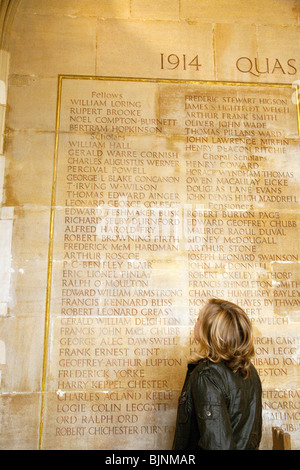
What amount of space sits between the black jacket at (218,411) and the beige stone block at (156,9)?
429 centimetres

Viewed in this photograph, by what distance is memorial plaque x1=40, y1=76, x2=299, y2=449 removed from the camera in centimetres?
445

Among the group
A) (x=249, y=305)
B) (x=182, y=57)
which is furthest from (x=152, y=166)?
(x=249, y=305)

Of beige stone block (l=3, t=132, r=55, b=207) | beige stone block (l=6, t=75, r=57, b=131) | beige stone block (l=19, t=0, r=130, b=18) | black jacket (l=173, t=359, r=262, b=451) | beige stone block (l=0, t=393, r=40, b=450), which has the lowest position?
beige stone block (l=0, t=393, r=40, b=450)

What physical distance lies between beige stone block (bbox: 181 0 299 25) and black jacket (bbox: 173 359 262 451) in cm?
435

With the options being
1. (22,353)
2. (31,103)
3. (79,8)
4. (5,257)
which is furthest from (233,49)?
(22,353)

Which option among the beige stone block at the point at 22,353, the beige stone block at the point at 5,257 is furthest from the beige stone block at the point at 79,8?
the beige stone block at the point at 22,353

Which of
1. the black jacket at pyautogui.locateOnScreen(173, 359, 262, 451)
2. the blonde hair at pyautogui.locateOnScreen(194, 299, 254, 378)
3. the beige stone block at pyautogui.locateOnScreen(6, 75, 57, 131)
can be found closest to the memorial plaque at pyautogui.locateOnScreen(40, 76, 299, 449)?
the beige stone block at pyautogui.locateOnScreen(6, 75, 57, 131)

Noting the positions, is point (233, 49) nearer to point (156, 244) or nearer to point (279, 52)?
point (279, 52)

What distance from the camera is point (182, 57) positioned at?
5375 mm

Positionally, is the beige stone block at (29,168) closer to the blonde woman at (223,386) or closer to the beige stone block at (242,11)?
the beige stone block at (242,11)

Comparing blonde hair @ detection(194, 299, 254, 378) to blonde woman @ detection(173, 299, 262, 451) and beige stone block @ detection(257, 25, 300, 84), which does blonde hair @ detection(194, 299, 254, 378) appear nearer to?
blonde woman @ detection(173, 299, 262, 451)

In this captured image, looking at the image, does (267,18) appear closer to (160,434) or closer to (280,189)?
(280,189)

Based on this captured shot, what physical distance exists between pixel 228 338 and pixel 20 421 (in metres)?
2.58
